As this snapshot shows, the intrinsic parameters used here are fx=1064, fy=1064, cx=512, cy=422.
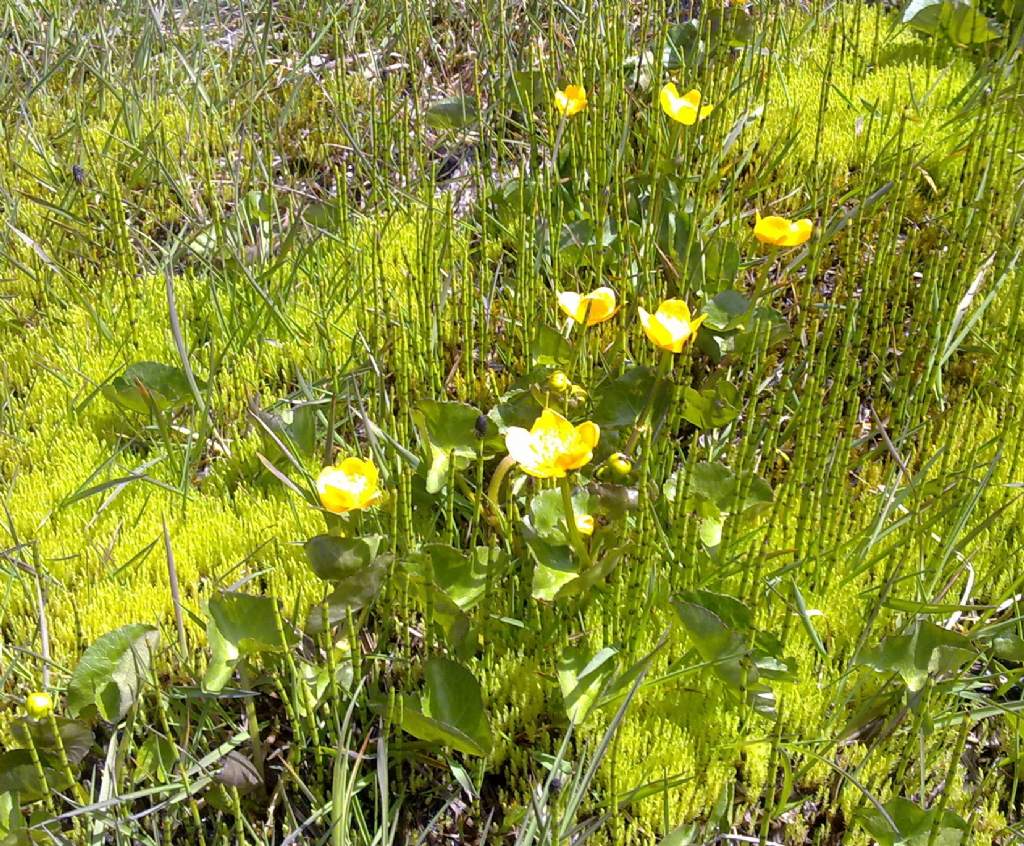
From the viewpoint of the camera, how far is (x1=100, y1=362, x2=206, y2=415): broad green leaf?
2.29m

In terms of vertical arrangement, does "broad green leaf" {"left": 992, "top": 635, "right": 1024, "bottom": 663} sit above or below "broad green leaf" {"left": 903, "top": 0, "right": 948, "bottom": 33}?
below

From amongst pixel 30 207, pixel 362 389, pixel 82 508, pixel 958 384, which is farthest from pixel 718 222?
pixel 30 207

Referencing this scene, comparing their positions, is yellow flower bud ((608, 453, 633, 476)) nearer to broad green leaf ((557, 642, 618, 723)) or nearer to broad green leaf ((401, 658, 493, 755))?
broad green leaf ((557, 642, 618, 723))

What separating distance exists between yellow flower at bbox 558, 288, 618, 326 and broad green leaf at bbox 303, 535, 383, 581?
0.53 meters

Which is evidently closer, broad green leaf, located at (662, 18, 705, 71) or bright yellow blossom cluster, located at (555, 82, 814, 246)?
bright yellow blossom cluster, located at (555, 82, 814, 246)

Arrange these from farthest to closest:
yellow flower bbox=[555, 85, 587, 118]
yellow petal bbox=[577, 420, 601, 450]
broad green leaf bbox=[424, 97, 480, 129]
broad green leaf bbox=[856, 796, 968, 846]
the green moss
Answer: broad green leaf bbox=[424, 97, 480, 129] → the green moss → yellow flower bbox=[555, 85, 587, 118] → yellow petal bbox=[577, 420, 601, 450] → broad green leaf bbox=[856, 796, 968, 846]

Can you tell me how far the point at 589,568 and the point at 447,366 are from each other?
1005mm

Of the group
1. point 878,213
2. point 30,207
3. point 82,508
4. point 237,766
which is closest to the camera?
point 237,766

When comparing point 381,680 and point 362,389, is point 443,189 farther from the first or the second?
point 381,680

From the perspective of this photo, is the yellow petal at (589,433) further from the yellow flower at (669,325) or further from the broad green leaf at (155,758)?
the broad green leaf at (155,758)

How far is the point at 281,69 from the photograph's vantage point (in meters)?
3.55

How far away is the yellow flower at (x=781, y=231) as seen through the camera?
6.57 feet

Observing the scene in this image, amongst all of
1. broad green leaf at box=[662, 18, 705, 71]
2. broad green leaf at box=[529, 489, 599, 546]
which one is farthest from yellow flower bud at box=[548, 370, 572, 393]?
broad green leaf at box=[662, 18, 705, 71]

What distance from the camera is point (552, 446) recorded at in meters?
1.60
